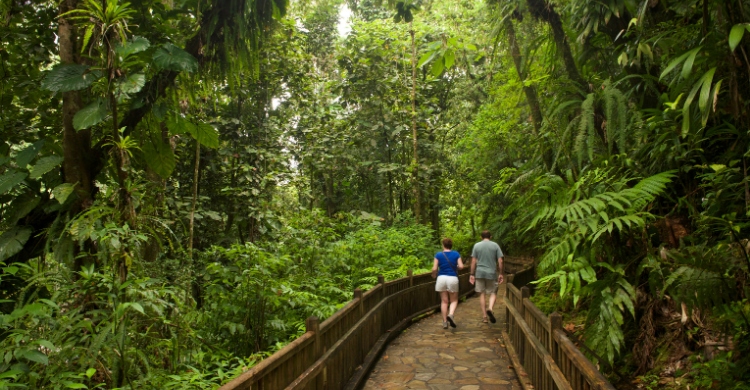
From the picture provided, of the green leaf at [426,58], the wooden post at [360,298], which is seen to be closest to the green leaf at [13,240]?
the green leaf at [426,58]

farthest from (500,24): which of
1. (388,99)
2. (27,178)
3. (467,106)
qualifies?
(467,106)

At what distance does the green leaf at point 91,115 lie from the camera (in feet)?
9.76

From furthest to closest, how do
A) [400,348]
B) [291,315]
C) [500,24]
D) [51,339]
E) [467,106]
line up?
[467,106] < [400,348] < [500,24] < [291,315] < [51,339]

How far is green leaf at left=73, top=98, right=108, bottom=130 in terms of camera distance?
297 centimetres

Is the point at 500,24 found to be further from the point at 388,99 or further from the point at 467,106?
the point at 467,106

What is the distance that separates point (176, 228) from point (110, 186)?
19.9 feet

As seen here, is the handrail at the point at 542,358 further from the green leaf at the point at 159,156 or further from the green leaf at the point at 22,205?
the green leaf at the point at 22,205

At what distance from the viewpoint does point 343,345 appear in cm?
479

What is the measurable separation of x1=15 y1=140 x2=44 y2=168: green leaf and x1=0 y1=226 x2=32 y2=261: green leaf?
50 cm

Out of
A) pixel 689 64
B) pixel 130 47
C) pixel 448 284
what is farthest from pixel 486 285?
pixel 130 47

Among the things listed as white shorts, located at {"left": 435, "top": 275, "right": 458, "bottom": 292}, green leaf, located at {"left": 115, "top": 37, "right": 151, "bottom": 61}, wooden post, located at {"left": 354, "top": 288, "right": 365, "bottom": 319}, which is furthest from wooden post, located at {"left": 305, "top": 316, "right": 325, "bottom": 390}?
white shorts, located at {"left": 435, "top": 275, "right": 458, "bottom": 292}

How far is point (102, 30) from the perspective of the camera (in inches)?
112

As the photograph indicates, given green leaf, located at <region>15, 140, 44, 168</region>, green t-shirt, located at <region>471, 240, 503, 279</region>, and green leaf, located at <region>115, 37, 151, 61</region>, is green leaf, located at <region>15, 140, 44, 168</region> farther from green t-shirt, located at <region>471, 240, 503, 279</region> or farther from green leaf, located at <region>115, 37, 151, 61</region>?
green t-shirt, located at <region>471, 240, 503, 279</region>

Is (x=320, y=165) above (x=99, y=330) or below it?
above
